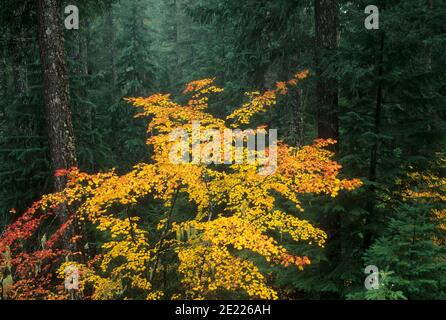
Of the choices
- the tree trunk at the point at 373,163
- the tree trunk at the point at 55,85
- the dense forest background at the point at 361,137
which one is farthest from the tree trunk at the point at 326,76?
the tree trunk at the point at 55,85

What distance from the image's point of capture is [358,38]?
765 cm

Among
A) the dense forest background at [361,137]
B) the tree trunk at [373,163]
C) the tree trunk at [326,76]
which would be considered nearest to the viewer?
the dense forest background at [361,137]

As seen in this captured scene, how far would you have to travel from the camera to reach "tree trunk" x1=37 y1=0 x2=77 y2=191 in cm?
779

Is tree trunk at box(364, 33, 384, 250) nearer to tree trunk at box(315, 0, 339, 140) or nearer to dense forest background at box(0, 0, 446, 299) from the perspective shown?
dense forest background at box(0, 0, 446, 299)

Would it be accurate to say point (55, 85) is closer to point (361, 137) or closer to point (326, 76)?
point (326, 76)

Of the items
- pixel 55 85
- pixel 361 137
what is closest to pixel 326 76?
pixel 361 137

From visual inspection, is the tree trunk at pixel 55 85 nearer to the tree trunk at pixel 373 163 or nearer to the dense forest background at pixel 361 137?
the dense forest background at pixel 361 137

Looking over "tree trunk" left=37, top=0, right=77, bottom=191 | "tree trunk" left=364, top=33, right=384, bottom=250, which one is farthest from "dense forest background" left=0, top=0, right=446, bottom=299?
"tree trunk" left=37, top=0, right=77, bottom=191

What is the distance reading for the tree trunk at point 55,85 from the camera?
307 inches

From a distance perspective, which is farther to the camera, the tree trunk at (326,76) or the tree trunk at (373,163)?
the tree trunk at (326,76)

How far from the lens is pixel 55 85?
26.1 feet
